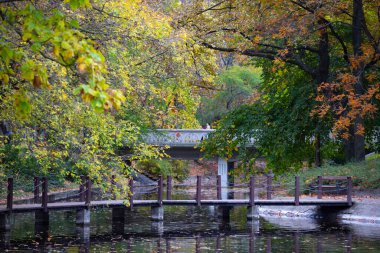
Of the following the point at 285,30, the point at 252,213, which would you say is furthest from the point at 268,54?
the point at 252,213

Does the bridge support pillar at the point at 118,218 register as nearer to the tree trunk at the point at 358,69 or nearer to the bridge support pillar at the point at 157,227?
the bridge support pillar at the point at 157,227

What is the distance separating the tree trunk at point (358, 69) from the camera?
3050 centimetres

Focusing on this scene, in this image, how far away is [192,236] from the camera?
23.5m

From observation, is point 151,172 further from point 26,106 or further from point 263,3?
point 26,106

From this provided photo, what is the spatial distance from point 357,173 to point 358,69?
14.0 ft

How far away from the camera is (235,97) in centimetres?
7044

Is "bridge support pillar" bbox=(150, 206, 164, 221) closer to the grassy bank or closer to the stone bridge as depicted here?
the grassy bank

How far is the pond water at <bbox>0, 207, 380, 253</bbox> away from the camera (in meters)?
20.1

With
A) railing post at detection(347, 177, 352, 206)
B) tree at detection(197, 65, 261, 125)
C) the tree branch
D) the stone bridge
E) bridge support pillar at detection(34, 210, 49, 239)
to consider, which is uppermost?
tree at detection(197, 65, 261, 125)

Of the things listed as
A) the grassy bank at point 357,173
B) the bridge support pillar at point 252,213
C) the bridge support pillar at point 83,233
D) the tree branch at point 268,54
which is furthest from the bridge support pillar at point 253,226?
the tree branch at point 268,54

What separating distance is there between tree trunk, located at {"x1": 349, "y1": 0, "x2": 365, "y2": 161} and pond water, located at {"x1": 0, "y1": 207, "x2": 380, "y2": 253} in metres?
4.94

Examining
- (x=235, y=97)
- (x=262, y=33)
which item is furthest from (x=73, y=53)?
(x=235, y=97)

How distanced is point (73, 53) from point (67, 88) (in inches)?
309

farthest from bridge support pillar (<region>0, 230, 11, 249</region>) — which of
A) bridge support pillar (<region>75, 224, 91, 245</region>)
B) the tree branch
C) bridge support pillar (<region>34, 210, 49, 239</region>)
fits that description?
the tree branch
